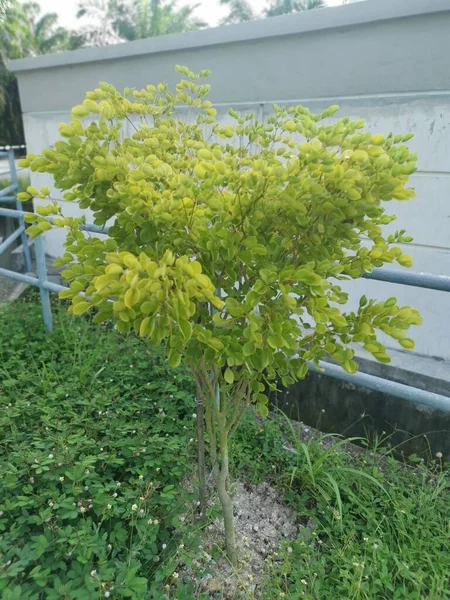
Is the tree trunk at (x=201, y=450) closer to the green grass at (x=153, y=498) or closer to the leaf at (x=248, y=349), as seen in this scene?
the green grass at (x=153, y=498)

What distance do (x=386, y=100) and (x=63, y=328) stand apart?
2.44 metres

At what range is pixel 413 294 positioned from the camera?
290 centimetres

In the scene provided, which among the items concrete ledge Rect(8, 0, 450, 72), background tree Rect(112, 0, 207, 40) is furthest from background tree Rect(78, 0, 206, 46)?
concrete ledge Rect(8, 0, 450, 72)

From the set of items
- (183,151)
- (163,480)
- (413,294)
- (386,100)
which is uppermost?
(386,100)

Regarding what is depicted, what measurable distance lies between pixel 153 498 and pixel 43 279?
5.97 feet

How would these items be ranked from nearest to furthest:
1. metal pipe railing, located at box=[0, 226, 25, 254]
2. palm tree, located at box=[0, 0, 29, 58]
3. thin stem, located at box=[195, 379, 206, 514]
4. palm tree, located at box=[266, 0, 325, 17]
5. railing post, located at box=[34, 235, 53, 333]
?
thin stem, located at box=[195, 379, 206, 514] → railing post, located at box=[34, 235, 53, 333] → metal pipe railing, located at box=[0, 226, 25, 254] → palm tree, located at box=[0, 0, 29, 58] → palm tree, located at box=[266, 0, 325, 17]

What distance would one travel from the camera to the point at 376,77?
8.73ft

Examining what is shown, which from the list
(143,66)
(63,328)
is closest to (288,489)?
(63,328)

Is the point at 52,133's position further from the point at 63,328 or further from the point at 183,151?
the point at 183,151

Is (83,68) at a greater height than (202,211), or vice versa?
(83,68)

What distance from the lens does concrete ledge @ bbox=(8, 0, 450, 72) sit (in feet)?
7.98

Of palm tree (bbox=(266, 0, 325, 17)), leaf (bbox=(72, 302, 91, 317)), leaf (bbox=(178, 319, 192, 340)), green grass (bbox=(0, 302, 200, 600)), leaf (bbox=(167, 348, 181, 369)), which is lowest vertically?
green grass (bbox=(0, 302, 200, 600))

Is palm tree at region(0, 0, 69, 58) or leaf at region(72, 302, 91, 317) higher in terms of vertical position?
palm tree at region(0, 0, 69, 58)

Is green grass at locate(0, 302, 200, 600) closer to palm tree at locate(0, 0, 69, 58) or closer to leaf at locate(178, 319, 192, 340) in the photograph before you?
leaf at locate(178, 319, 192, 340)
